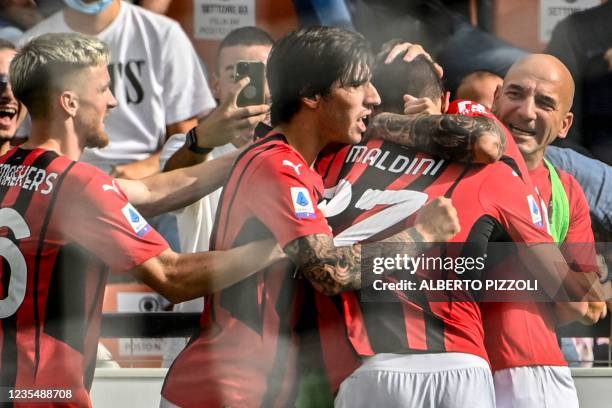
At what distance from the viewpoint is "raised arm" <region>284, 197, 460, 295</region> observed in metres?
1.83

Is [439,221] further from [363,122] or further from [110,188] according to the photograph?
[110,188]

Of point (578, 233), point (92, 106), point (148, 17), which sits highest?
point (148, 17)

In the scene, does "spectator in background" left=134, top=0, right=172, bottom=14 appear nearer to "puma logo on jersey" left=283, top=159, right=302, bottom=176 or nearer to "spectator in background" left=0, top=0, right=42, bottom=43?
"spectator in background" left=0, top=0, right=42, bottom=43

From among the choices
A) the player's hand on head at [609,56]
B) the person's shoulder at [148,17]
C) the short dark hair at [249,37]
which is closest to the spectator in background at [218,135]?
the short dark hair at [249,37]

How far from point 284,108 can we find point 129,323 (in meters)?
0.54

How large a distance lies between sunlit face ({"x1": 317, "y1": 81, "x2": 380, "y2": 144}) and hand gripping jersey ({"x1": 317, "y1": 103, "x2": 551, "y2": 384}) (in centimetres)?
7

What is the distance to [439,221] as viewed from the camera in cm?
192

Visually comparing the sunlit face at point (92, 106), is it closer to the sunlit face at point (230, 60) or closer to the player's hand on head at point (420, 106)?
the sunlit face at point (230, 60)

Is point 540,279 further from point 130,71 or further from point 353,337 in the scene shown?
point 130,71

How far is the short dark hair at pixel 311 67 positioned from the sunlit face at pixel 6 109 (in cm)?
52

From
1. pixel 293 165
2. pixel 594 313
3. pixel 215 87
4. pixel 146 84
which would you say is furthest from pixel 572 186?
pixel 146 84

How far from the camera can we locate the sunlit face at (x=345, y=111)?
1938 mm

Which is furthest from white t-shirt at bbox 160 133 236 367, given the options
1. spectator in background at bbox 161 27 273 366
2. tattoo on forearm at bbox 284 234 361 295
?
tattoo on forearm at bbox 284 234 361 295

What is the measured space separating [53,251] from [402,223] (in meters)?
0.62
